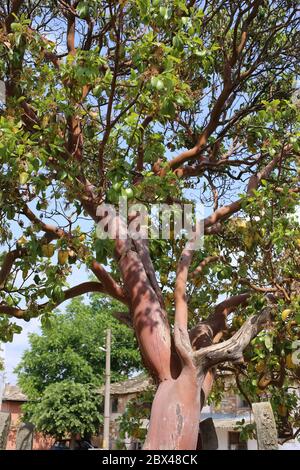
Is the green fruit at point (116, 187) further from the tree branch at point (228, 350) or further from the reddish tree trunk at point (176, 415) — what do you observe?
the reddish tree trunk at point (176, 415)

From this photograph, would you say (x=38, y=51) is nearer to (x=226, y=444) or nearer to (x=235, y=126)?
(x=235, y=126)

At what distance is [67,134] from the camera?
6621 millimetres

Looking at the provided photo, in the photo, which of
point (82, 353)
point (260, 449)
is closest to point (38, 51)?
point (260, 449)

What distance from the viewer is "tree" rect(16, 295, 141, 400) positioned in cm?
2872

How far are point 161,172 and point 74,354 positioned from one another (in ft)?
77.0

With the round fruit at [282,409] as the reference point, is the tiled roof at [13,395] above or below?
above

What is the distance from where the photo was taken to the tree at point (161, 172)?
5559 millimetres

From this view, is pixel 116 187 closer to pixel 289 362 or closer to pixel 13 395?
pixel 289 362

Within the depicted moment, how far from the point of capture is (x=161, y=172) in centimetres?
671

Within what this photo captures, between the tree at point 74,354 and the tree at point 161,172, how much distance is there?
67.6 feet

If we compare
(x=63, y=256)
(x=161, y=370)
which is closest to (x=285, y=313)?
(x=161, y=370)

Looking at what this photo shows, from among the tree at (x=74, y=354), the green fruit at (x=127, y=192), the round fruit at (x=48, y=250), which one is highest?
the tree at (x=74, y=354)

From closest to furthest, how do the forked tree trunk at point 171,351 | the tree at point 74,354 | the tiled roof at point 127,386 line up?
the forked tree trunk at point 171,351 < the tiled roof at point 127,386 < the tree at point 74,354

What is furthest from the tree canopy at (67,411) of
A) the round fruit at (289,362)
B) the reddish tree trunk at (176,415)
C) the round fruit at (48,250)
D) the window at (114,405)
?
the reddish tree trunk at (176,415)
